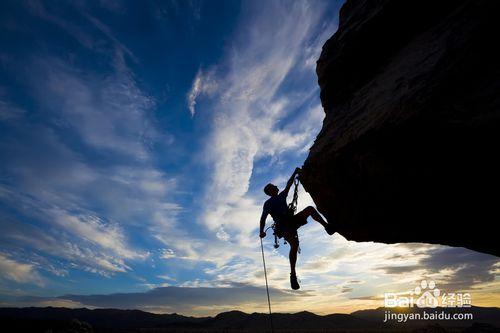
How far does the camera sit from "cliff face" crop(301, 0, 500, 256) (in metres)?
4.21

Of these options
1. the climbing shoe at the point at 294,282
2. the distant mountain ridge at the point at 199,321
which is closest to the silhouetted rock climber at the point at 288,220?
the climbing shoe at the point at 294,282

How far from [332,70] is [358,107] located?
2.00 m

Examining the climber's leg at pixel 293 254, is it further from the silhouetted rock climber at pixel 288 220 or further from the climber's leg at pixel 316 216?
the climber's leg at pixel 316 216

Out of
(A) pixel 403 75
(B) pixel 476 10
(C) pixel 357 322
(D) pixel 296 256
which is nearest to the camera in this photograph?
(B) pixel 476 10

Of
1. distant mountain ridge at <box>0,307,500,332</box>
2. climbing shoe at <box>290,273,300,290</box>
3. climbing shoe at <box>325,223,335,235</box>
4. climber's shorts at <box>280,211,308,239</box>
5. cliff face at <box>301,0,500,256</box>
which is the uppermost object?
cliff face at <box>301,0,500,256</box>

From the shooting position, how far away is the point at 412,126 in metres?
4.47

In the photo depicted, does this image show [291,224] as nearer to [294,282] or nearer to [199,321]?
[294,282]

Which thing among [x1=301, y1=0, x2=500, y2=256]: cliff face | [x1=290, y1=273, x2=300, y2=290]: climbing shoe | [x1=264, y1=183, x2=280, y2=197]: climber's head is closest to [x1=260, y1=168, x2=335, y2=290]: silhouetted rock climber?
[x1=290, y1=273, x2=300, y2=290]: climbing shoe

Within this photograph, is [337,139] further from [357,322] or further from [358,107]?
[357,322]

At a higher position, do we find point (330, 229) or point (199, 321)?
point (330, 229)

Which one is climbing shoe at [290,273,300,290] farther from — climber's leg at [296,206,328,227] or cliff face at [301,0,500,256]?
cliff face at [301,0,500,256]

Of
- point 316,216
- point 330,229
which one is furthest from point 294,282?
point 316,216

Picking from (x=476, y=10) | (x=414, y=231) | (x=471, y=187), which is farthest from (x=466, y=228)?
(x=476, y=10)

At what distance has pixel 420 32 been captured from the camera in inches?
232
